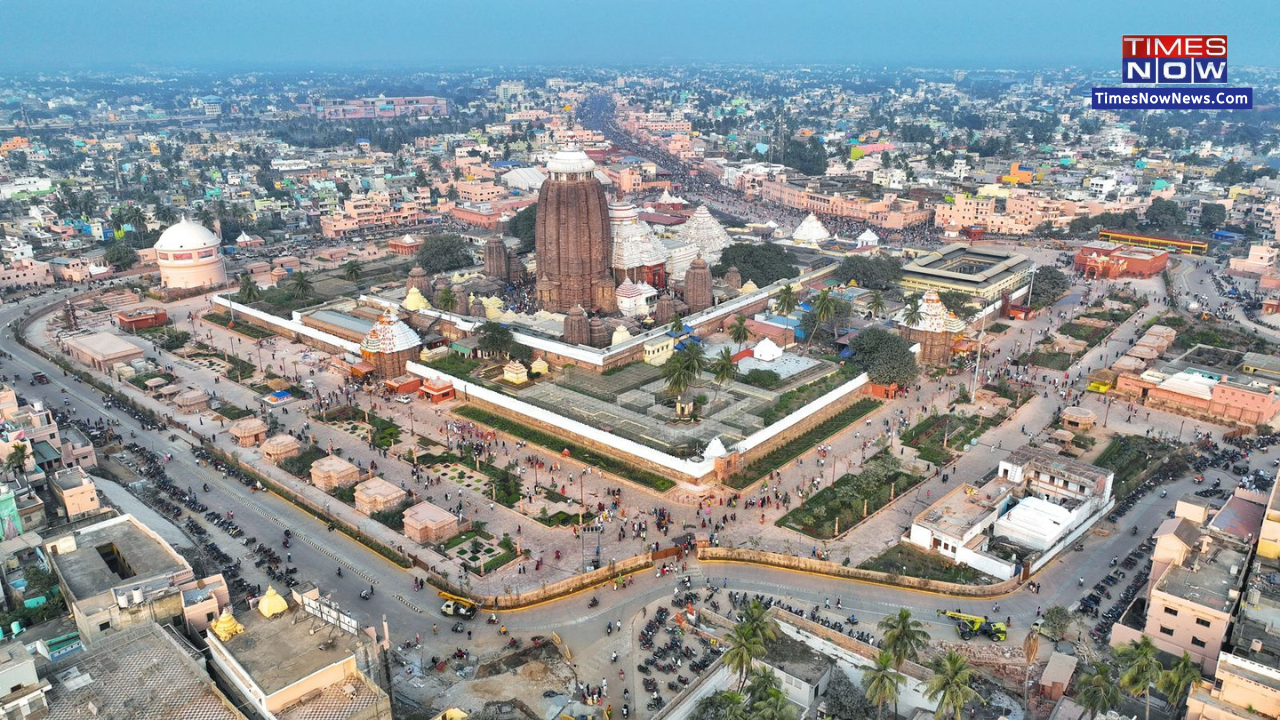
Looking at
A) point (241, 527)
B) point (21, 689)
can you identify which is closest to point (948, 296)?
point (241, 527)

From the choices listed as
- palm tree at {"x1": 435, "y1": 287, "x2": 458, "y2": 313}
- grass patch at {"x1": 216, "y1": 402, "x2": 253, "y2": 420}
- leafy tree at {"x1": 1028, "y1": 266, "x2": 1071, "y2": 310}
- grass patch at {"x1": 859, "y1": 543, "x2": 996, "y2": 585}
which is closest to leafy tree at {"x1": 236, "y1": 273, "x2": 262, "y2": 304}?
palm tree at {"x1": 435, "y1": 287, "x2": 458, "y2": 313}

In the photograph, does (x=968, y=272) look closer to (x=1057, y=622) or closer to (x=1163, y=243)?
(x=1163, y=243)

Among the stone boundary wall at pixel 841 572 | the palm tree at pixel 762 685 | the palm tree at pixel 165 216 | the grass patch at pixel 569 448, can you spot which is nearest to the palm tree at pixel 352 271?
→ the palm tree at pixel 165 216

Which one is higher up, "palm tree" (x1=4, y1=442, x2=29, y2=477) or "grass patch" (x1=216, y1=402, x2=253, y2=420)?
"palm tree" (x1=4, y1=442, x2=29, y2=477)

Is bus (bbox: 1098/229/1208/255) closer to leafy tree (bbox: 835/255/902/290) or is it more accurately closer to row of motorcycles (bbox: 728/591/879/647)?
leafy tree (bbox: 835/255/902/290)

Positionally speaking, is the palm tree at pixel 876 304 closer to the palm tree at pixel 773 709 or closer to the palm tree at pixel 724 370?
the palm tree at pixel 724 370

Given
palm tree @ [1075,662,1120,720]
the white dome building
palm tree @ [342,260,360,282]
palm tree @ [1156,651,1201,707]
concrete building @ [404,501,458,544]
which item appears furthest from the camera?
palm tree @ [342,260,360,282]

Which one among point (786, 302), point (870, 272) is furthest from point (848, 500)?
point (870, 272)
